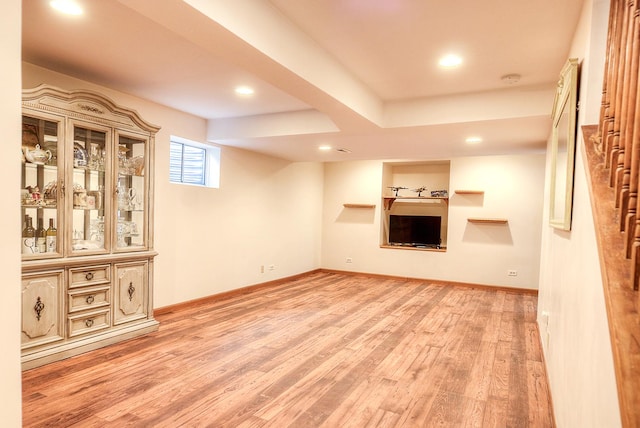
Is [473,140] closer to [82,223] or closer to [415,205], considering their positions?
[415,205]

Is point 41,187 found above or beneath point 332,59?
beneath

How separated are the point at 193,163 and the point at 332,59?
2976mm

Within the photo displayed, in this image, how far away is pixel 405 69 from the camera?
10.4 feet

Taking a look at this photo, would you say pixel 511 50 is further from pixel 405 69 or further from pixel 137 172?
pixel 137 172

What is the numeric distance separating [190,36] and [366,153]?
13.8ft

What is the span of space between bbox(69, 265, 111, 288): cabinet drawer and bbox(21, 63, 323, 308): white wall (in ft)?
3.37

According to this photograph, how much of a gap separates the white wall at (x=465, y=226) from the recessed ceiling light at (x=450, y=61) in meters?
4.15

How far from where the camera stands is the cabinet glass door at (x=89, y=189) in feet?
11.0

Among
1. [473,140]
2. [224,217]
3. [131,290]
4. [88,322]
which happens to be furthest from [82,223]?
[473,140]

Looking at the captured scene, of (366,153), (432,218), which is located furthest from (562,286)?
(432,218)

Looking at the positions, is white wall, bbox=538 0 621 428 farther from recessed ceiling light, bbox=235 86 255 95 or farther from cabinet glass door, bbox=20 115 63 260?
cabinet glass door, bbox=20 115 63 260

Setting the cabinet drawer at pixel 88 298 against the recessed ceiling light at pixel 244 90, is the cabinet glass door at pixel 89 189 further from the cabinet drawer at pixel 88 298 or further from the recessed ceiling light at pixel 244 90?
the recessed ceiling light at pixel 244 90

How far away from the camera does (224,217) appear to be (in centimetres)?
556

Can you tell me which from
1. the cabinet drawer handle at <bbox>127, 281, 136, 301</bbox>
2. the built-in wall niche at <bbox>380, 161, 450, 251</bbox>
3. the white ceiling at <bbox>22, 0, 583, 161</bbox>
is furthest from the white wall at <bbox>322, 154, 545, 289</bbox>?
the cabinet drawer handle at <bbox>127, 281, 136, 301</bbox>
